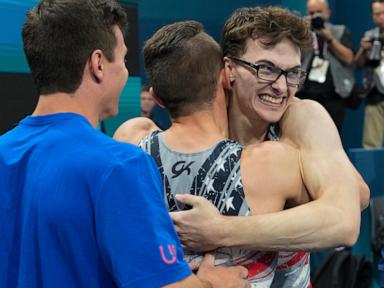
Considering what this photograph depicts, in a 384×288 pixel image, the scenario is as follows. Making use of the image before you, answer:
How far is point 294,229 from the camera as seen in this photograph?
162 centimetres

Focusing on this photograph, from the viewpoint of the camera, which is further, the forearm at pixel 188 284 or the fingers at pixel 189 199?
the fingers at pixel 189 199

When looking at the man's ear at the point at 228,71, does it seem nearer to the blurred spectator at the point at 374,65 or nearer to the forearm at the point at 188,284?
the forearm at the point at 188,284

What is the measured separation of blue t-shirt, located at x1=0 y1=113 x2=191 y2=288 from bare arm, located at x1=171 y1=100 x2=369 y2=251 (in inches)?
14.4

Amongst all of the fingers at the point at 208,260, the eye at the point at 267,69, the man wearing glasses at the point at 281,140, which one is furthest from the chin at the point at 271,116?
the fingers at the point at 208,260

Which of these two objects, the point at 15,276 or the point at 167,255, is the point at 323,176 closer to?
the point at 167,255

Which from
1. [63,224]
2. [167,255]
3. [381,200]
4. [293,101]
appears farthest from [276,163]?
[381,200]

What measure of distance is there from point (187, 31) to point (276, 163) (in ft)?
1.32

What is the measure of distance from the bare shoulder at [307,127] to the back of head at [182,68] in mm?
267

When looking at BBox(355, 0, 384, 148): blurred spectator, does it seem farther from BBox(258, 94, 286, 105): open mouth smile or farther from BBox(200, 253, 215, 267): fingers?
BBox(200, 253, 215, 267): fingers

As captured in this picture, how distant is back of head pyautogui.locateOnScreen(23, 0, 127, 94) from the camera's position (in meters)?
1.22

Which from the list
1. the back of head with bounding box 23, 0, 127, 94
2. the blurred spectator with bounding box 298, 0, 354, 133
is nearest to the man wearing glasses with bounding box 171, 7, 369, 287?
the back of head with bounding box 23, 0, 127, 94

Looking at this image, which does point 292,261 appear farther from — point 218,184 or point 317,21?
point 317,21

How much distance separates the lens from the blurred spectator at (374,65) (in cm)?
541

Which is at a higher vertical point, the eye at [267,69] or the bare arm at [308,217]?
the eye at [267,69]
